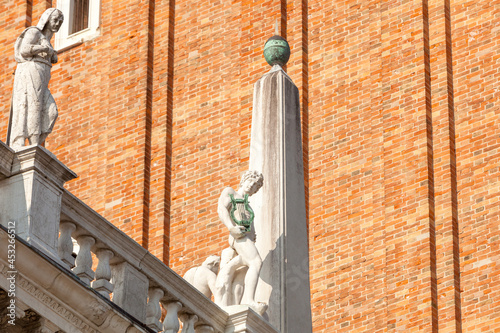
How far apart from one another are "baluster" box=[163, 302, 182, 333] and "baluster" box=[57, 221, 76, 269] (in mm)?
1101

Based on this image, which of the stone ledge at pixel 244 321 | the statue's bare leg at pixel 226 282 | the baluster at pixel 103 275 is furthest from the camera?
the statue's bare leg at pixel 226 282

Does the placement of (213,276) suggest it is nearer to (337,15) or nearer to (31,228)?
(31,228)

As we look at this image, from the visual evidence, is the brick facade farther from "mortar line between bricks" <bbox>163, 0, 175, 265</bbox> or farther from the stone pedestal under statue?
the stone pedestal under statue

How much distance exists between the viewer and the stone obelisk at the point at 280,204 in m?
16.4

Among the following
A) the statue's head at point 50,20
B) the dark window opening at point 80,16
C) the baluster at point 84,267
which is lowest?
the baluster at point 84,267

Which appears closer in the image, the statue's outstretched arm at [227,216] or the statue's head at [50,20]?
the statue's head at [50,20]

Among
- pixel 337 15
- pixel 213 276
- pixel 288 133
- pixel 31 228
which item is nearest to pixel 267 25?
pixel 337 15

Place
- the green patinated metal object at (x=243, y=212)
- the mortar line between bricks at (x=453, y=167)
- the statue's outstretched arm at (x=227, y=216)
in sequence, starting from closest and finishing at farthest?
the statue's outstretched arm at (x=227, y=216) → the green patinated metal object at (x=243, y=212) → the mortar line between bricks at (x=453, y=167)

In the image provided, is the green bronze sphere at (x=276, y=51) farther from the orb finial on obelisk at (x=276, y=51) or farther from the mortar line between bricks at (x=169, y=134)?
the mortar line between bricks at (x=169, y=134)

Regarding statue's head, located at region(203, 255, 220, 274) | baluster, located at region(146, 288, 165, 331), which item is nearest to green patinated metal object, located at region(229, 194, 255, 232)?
statue's head, located at region(203, 255, 220, 274)

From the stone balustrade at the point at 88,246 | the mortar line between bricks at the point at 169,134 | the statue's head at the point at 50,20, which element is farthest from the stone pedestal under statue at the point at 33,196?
the mortar line between bricks at the point at 169,134

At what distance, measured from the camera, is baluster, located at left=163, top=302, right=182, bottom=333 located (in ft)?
46.9

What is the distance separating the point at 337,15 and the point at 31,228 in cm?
1268

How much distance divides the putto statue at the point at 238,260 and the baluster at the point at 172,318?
1209 mm
